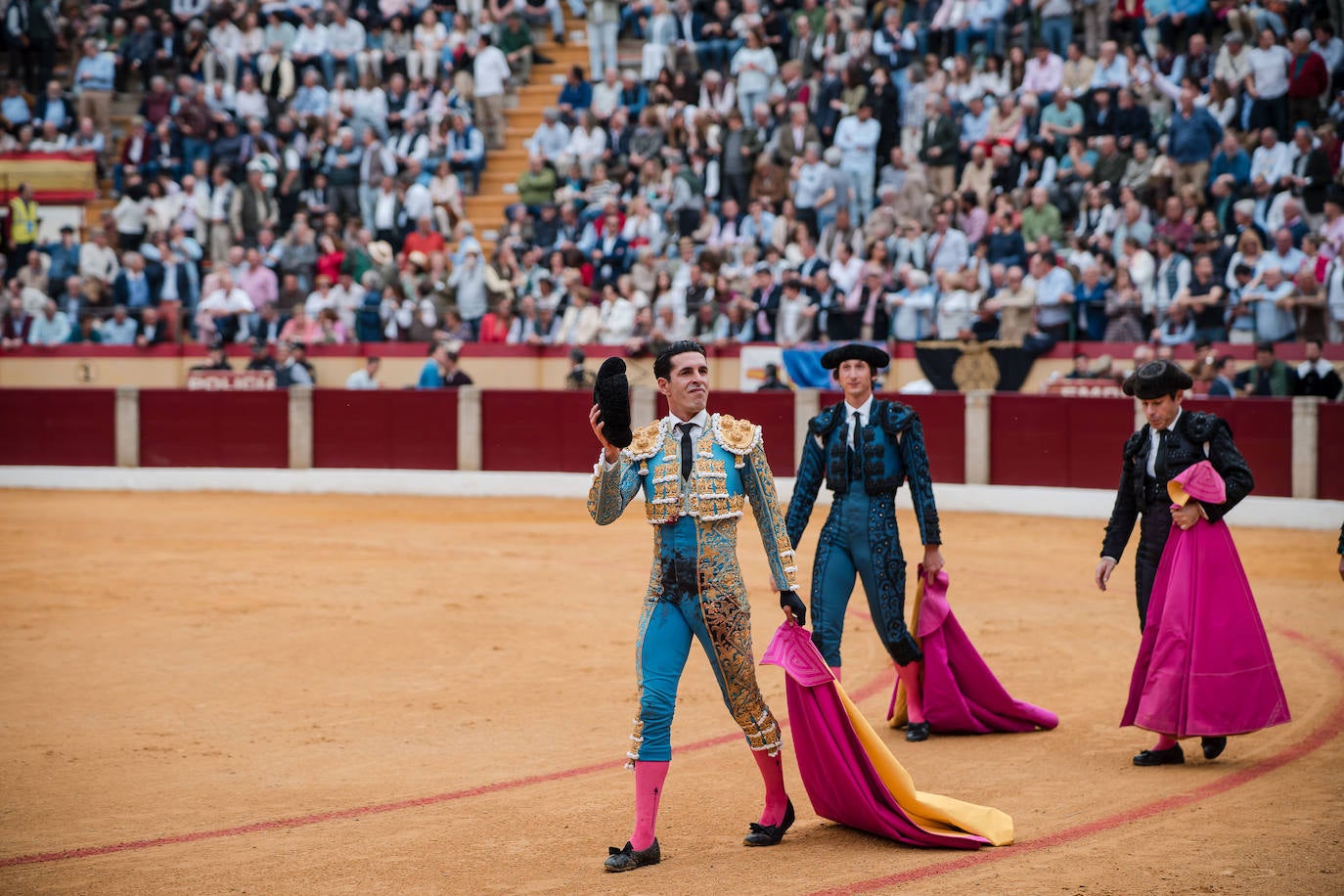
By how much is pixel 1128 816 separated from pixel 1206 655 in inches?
33.6

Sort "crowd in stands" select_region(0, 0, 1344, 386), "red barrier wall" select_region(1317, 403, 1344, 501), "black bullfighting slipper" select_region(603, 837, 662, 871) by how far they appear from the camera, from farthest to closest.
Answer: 1. "crowd in stands" select_region(0, 0, 1344, 386)
2. "red barrier wall" select_region(1317, 403, 1344, 501)
3. "black bullfighting slipper" select_region(603, 837, 662, 871)

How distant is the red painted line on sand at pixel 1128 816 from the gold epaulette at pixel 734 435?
1320 mm

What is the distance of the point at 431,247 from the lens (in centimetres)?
1808

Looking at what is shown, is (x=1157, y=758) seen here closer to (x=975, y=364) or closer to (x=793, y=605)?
(x=793, y=605)

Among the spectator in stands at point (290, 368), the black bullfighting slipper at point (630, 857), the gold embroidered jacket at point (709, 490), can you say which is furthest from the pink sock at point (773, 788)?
the spectator in stands at point (290, 368)

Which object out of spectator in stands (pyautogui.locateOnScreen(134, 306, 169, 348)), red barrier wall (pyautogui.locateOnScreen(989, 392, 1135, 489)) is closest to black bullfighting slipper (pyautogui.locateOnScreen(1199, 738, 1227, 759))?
red barrier wall (pyautogui.locateOnScreen(989, 392, 1135, 489))

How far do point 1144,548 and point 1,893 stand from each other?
13.3 feet

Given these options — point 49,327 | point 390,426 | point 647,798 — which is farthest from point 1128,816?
point 49,327

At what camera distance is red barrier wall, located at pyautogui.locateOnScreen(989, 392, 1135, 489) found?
14.0 meters

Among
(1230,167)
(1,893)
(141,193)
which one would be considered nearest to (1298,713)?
(1,893)

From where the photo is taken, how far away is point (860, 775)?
4.68m

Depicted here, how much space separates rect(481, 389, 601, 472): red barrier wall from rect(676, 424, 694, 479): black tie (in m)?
11.2

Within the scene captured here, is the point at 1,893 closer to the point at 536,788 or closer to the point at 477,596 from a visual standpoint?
the point at 536,788

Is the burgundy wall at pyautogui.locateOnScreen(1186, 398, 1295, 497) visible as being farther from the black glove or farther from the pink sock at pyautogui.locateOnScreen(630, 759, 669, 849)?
the pink sock at pyautogui.locateOnScreen(630, 759, 669, 849)
